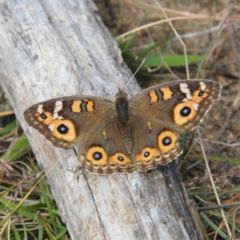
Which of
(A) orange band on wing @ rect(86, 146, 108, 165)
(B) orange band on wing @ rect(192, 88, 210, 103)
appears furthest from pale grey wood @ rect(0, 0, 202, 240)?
(B) orange band on wing @ rect(192, 88, 210, 103)

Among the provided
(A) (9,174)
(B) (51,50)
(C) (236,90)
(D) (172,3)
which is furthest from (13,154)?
(D) (172,3)

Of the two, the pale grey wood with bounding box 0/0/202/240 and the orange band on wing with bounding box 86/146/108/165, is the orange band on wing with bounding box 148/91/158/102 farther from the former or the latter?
the orange band on wing with bounding box 86/146/108/165

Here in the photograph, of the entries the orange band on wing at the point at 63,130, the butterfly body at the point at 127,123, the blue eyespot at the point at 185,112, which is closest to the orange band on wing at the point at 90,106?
the butterfly body at the point at 127,123

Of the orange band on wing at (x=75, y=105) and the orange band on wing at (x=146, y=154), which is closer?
the orange band on wing at (x=146, y=154)

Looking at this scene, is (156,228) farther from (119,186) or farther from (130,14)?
(130,14)

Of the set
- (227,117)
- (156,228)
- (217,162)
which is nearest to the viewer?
(156,228)

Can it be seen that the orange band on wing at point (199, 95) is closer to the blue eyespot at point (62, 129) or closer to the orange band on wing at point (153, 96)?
the orange band on wing at point (153, 96)

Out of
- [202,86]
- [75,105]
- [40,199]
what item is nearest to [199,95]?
[202,86]
